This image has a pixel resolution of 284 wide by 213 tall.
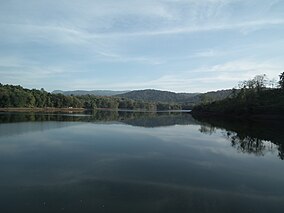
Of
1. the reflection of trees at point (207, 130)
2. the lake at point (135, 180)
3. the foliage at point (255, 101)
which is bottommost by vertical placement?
the reflection of trees at point (207, 130)

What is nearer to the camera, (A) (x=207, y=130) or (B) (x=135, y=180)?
(B) (x=135, y=180)

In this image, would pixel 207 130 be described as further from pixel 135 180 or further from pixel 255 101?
pixel 255 101

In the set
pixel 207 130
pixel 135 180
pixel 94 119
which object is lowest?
pixel 207 130

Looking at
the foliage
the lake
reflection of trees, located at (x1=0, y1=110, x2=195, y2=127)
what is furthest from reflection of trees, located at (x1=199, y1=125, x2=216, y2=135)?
the foliage

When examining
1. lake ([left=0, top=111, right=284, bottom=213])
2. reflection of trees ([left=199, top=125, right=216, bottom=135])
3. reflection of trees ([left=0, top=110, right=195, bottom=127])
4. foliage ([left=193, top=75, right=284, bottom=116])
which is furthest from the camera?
foliage ([left=193, top=75, right=284, bottom=116])

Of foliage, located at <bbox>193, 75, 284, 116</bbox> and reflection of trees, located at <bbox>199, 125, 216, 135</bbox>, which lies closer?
reflection of trees, located at <bbox>199, 125, 216, 135</bbox>

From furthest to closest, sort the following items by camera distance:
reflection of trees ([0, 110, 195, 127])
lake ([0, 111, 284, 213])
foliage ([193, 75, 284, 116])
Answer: foliage ([193, 75, 284, 116]) → reflection of trees ([0, 110, 195, 127]) → lake ([0, 111, 284, 213])

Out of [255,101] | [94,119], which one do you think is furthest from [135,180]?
[255,101]

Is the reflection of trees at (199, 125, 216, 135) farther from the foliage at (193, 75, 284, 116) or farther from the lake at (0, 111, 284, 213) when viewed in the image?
the foliage at (193, 75, 284, 116)

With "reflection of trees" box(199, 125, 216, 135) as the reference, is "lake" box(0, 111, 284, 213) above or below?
above

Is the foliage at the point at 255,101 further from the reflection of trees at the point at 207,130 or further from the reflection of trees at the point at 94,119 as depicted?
the reflection of trees at the point at 207,130

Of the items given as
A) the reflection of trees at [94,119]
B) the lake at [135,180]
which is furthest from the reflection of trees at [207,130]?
the lake at [135,180]

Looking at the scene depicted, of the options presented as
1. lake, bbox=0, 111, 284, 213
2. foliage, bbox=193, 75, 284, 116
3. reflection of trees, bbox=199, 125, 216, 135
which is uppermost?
foliage, bbox=193, 75, 284, 116

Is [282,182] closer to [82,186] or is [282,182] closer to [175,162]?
[175,162]
